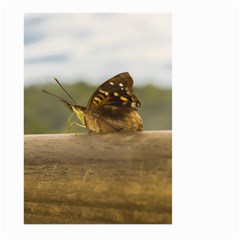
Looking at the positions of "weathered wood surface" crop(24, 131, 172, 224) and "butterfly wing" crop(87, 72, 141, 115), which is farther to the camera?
"butterfly wing" crop(87, 72, 141, 115)

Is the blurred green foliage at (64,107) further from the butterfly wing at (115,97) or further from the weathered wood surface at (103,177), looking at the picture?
the weathered wood surface at (103,177)

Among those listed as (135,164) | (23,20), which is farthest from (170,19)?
(135,164)

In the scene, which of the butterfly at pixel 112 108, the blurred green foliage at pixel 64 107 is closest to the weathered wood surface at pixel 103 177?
the butterfly at pixel 112 108

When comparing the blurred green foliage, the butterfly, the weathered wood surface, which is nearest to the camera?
the weathered wood surface

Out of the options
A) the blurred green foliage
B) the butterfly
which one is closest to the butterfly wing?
the butterfly

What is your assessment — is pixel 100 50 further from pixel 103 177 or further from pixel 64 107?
Answer: pixel 103 177

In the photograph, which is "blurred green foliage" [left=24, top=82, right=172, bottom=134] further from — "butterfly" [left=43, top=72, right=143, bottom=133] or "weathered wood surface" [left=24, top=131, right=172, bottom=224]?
"weathered wood surface" [left=24, top=131, right=172, bottom=224]
